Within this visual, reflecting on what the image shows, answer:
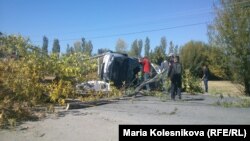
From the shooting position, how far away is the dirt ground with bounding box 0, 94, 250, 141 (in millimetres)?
8242

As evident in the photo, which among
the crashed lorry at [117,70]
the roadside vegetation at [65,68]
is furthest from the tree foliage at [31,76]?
the crashed lorry at [117,70]

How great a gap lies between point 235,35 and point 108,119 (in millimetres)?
14548

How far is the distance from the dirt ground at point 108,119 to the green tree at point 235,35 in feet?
30.4

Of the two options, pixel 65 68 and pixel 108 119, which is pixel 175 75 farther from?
pixel 108 119

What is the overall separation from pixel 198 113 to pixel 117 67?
335 inches

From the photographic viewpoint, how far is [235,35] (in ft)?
73.7

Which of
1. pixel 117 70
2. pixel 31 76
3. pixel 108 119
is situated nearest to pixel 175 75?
pixel 117 70

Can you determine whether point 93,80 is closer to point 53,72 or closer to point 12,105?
point 53,72

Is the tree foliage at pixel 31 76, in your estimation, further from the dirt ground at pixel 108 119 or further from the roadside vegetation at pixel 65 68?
the dirt ground at pixel 108 119

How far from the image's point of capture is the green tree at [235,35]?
72.7ft

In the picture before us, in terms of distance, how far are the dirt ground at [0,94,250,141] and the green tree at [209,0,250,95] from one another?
9.27 meters

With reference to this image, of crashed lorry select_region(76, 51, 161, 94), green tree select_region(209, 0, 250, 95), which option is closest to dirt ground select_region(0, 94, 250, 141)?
crashed lorry select_region(76, 51, 161, 94)

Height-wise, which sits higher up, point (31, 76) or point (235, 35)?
point (235, 35)

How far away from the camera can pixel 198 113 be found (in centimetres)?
1158
